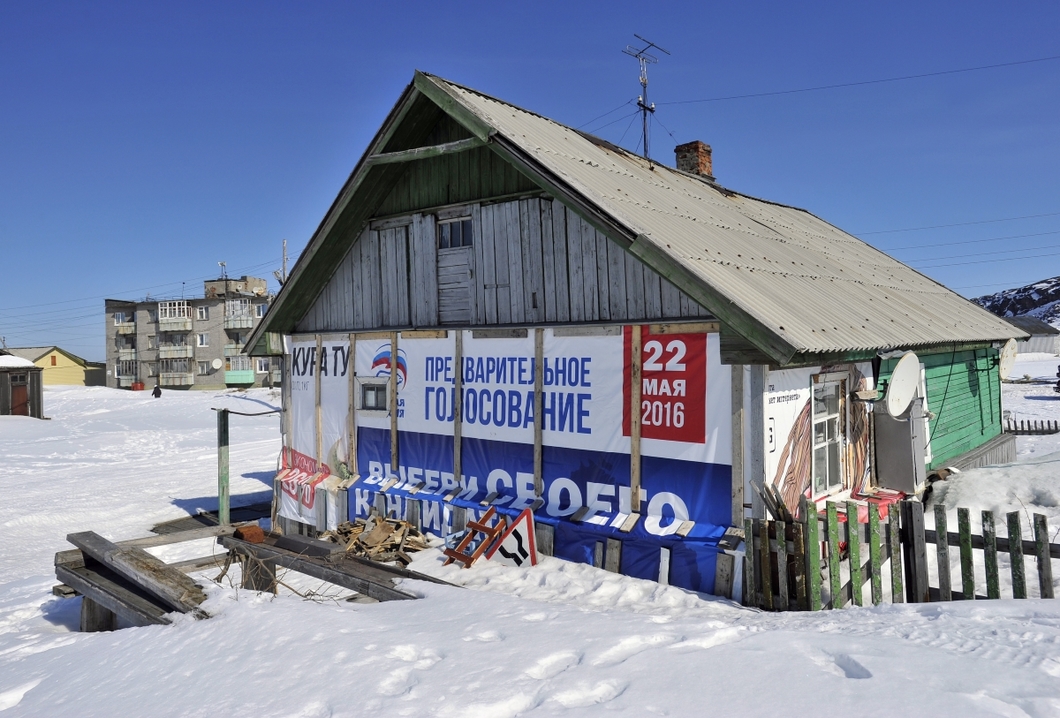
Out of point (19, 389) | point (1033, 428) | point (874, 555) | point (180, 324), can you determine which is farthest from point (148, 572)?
point (180, 324)

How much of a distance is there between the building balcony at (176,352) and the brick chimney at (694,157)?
70167mm

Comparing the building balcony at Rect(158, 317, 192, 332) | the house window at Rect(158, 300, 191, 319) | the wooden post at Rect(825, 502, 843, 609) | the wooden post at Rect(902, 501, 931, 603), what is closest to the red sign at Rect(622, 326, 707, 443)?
the wooden post at Rect(825, 502, 843, 609)

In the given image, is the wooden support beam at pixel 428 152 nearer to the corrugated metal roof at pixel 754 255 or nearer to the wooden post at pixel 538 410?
the corrugated metal roof at pixel 754 255

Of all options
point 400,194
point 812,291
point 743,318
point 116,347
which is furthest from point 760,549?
point 116,347

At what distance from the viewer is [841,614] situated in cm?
587

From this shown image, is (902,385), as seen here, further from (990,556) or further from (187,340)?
(187,340)

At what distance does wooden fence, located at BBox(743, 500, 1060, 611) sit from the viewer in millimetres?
6023

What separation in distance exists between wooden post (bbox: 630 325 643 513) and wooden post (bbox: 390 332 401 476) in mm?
4338

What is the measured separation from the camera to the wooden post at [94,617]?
24.0 feet

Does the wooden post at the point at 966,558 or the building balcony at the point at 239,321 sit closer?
the wooden post at the point at 966,558

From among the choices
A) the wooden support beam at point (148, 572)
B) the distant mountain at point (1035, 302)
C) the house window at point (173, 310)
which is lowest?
the wooden support beam at point (148, 572)

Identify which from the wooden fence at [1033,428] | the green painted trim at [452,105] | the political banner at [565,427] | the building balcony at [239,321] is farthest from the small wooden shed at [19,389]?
the building balcony at [239,321]

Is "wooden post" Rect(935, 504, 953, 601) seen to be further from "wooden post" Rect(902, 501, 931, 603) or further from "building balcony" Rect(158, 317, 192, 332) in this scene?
"building balcony" Rect(158, 317, 192, 332)

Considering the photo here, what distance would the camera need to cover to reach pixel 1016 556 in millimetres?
6023
